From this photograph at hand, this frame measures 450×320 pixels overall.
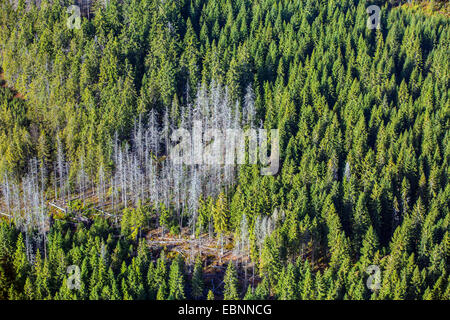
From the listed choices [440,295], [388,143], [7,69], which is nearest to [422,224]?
[440,295]

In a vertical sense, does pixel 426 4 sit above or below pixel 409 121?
above

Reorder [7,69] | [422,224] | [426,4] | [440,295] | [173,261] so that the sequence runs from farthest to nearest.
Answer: [426,4], [7,69], [422,224], [173,261], [440,295]

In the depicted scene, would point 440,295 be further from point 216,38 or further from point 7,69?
point 7,69

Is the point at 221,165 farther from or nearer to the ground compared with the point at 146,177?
farther from the ground

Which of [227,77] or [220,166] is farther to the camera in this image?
[227,77]

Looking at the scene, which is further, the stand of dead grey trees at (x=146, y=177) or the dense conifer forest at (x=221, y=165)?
the stand of dead grey trees at (x=146, y=177)

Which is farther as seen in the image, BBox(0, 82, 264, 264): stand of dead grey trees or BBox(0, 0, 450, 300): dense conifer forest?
BBox(0, 82, 264, 264): stand of dead grey trees

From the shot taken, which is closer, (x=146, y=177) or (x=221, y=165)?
(x=221, y=165)

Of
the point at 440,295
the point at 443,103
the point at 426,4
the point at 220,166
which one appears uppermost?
the point at 426,4
